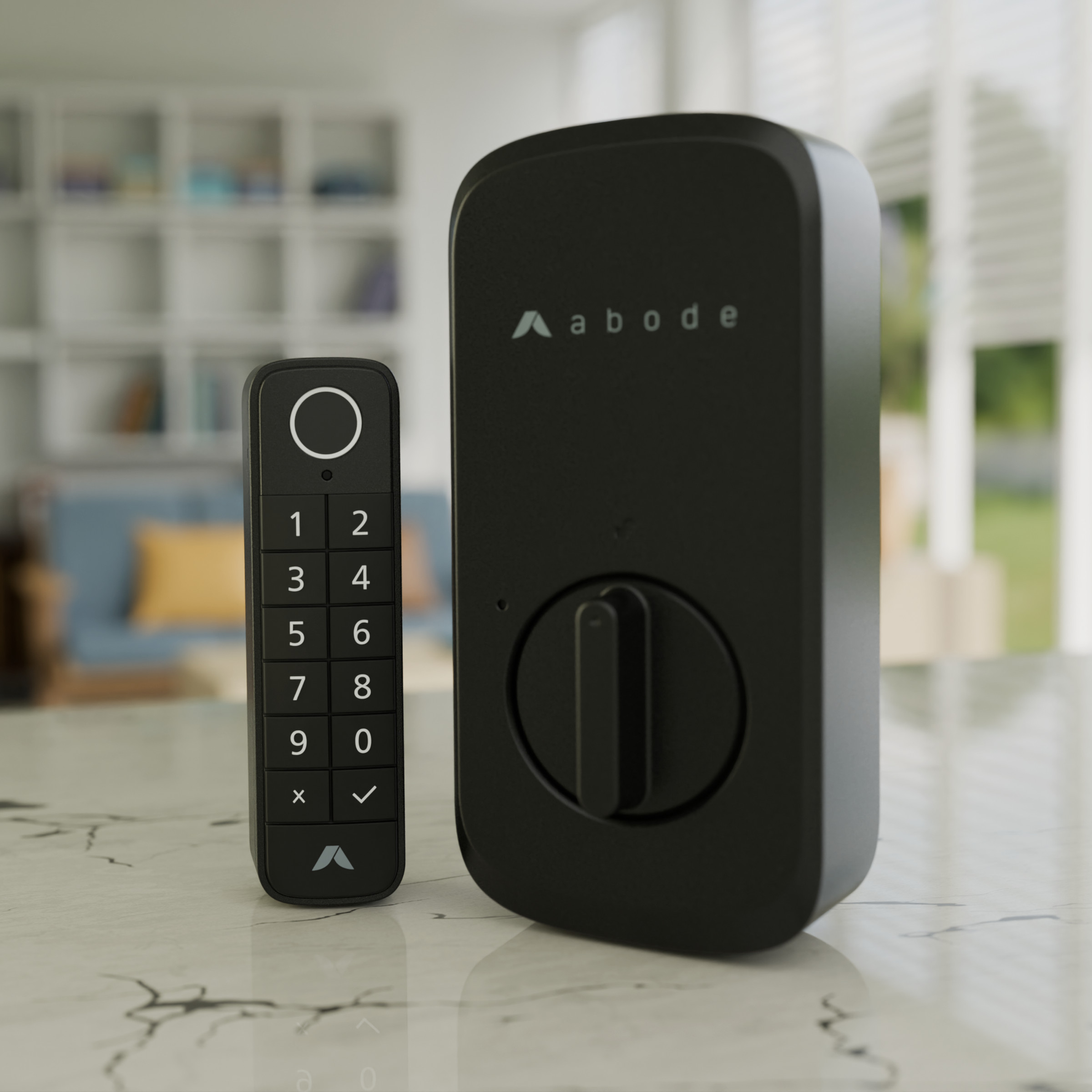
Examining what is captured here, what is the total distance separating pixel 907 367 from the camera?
491cm

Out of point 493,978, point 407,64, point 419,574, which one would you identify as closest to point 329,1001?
point 493,978

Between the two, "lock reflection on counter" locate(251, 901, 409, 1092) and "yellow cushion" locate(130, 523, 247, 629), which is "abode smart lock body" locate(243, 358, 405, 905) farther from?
"yellow cushion" locate(130, 523, 247, 629)

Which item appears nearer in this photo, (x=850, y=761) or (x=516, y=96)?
(x=850, y=761)

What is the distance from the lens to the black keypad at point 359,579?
0.49 meters

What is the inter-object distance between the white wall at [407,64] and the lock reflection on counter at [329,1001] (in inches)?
176

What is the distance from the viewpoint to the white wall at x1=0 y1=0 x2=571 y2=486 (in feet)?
16.1

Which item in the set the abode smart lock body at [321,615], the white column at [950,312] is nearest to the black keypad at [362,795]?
the abode smart lock body at [321,615]

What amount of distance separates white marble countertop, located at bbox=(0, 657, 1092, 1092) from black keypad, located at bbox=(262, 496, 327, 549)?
139mm

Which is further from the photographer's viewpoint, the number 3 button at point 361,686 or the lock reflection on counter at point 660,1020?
the number 3 button at point 361,686

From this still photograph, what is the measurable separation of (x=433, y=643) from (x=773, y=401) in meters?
2.98

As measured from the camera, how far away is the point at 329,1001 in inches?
16.2

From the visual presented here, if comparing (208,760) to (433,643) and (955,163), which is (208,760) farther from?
(955,163)

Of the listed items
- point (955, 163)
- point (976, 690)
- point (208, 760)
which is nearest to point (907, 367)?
point (955, 163)

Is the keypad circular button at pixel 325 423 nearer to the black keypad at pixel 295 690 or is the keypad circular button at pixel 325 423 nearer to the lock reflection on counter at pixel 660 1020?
the black keypad at pixel 295 690
